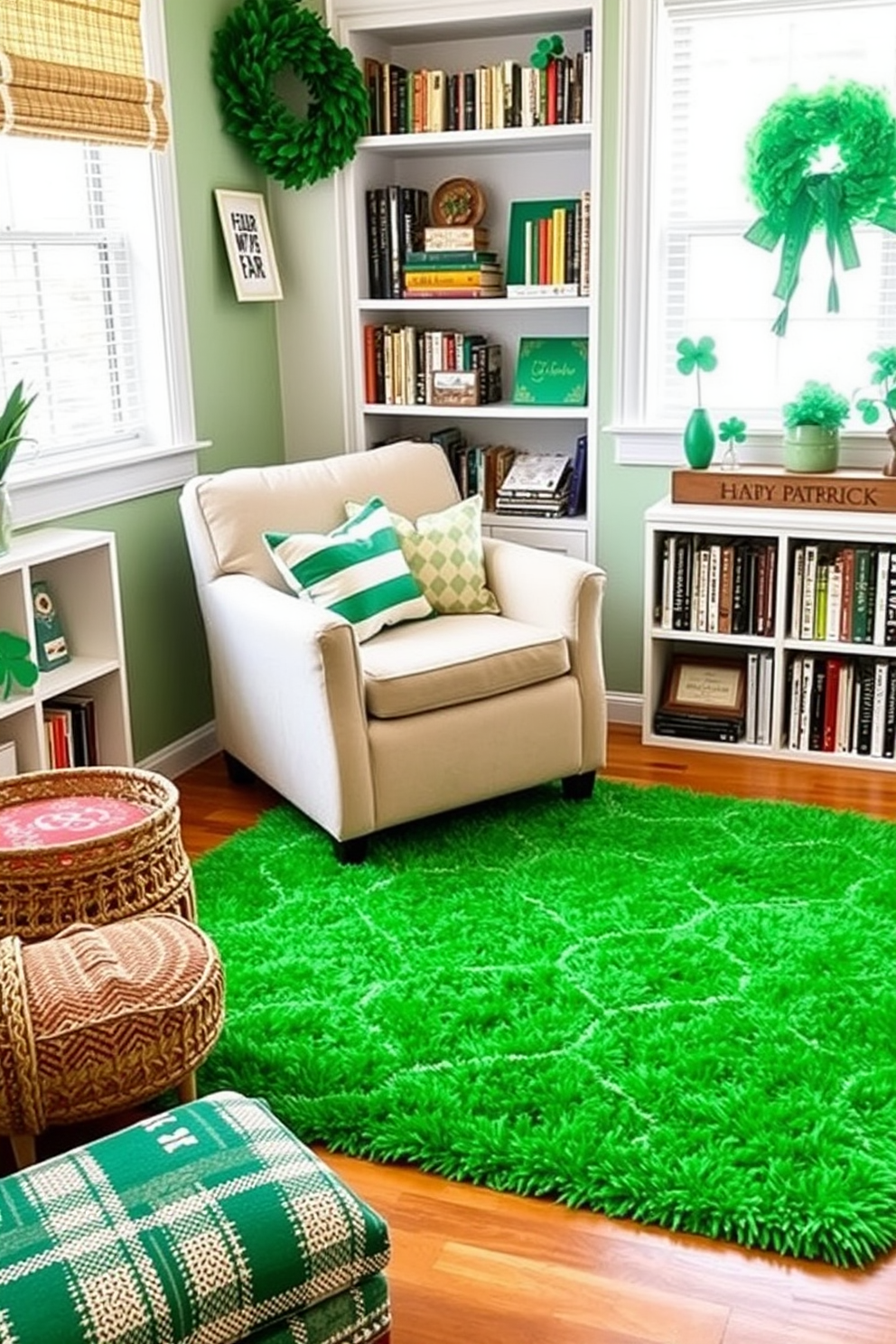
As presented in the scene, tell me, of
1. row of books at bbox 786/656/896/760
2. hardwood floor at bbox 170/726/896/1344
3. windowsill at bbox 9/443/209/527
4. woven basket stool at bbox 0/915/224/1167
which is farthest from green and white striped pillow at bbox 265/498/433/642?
hardwood floor at bbox 170/726/896/1344

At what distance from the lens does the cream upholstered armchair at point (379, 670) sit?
129 inches

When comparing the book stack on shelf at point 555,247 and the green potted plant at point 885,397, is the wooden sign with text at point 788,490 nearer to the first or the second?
the green potted plant at point 885,397

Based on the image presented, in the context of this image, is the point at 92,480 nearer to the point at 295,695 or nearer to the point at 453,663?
the point at 295,695

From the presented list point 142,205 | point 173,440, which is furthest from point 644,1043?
point 142,205

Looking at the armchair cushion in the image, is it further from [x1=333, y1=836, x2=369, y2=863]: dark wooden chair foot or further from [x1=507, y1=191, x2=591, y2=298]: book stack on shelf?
[x1=507, y1=191, x2=591, y2=298]: book stack on shelf

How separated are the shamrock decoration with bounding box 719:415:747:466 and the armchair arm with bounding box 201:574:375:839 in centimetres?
136

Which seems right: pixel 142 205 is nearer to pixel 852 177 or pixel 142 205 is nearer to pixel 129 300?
pixel 129 300

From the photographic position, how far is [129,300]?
3883 millimetres

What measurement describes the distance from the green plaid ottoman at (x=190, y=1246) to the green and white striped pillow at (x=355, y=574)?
1936 millimetres

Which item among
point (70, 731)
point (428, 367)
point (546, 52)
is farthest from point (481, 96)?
point (70, 731)

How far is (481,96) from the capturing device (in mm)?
4137

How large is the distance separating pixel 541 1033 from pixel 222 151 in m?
2.77

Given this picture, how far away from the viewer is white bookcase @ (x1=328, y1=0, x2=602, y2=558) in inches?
161

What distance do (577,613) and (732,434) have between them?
0.85 metres
